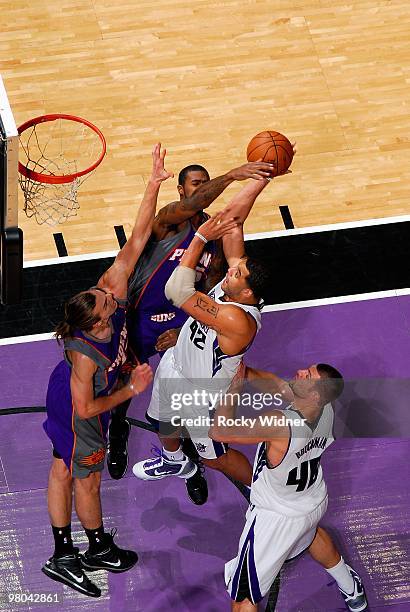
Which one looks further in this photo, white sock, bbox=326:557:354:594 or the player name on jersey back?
white sock, bbox=326:557:354:594

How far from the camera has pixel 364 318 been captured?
8.64 meters

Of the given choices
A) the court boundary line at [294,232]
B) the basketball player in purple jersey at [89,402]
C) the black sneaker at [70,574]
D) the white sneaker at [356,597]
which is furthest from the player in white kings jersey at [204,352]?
the court boundary line at [294,232]

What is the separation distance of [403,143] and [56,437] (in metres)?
4.75

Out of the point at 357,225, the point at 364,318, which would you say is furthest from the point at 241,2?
the point at 364,318

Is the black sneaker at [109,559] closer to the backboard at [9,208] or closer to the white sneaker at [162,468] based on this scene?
the white sneaker at [162,468]

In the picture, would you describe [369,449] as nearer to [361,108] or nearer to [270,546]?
[270,546]

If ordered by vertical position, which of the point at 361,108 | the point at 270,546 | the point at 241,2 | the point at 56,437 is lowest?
the point at 270,546

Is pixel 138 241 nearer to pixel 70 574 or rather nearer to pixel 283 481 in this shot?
pixel 283 481

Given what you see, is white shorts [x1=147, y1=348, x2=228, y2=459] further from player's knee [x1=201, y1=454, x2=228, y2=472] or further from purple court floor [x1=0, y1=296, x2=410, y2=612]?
purple court floor [x1=0, y1=296, x2=410, y2=612]

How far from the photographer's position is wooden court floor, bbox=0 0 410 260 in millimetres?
9461

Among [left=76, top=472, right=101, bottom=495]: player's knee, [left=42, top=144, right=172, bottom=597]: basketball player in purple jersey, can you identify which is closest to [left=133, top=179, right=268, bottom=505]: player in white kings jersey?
[left=42, top=144, right=172, bottom=597]: basketball player in purple jersey

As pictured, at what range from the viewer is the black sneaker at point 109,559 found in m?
7.07

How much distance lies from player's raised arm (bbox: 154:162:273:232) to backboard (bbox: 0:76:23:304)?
42.7 inches

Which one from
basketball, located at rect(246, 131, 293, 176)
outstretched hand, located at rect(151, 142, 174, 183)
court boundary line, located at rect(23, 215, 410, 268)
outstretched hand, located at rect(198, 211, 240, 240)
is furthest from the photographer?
court boundary line, located at rect(23, 215, 410, 268)
